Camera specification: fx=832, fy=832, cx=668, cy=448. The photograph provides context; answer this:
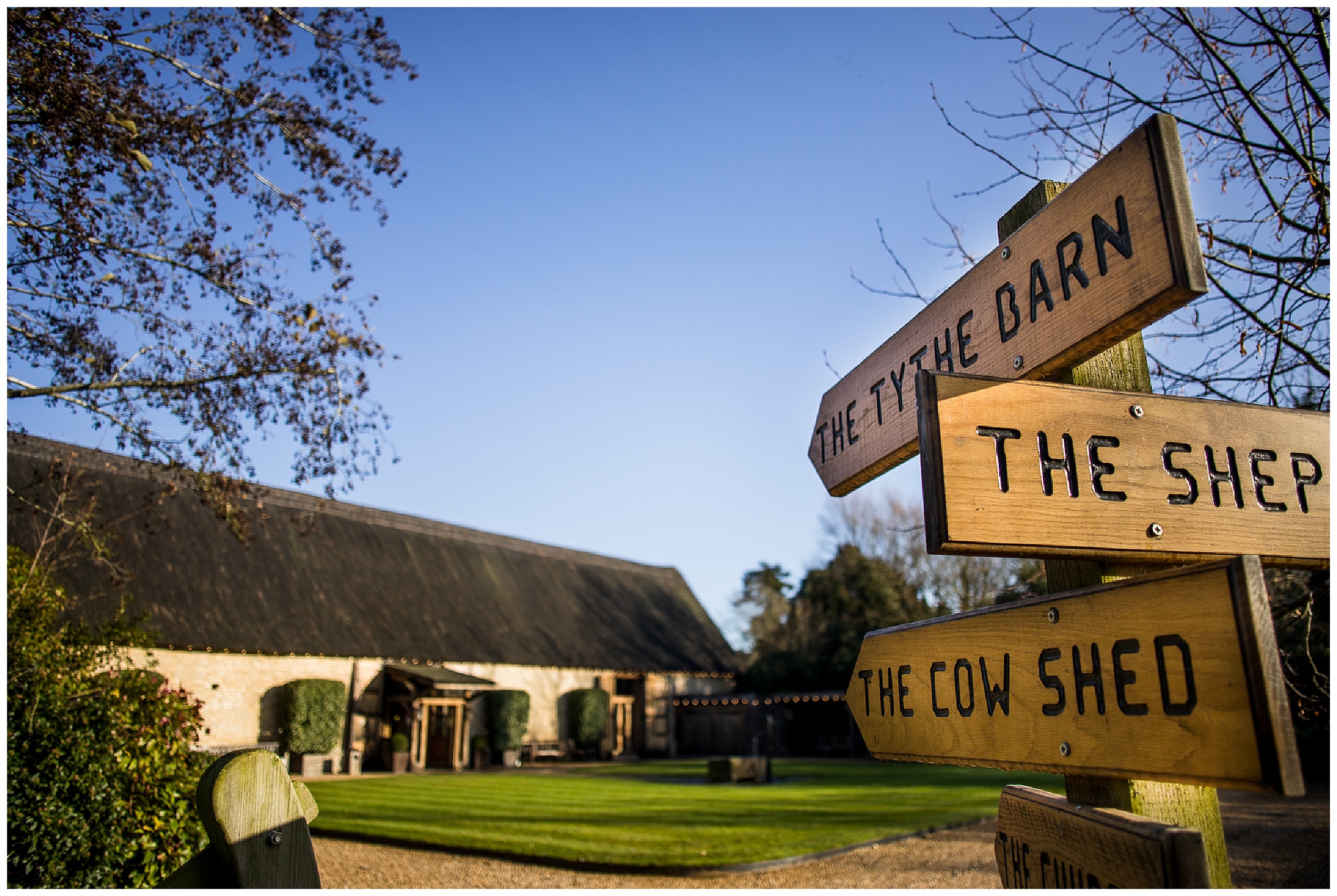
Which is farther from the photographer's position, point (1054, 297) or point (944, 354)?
point (944, 354)

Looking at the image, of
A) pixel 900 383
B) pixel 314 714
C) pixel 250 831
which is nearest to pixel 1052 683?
pixel 900 383

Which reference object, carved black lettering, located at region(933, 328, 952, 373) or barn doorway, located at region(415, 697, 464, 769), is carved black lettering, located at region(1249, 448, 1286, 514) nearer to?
carved black lettering, located at region(933, 328, 952, 373)

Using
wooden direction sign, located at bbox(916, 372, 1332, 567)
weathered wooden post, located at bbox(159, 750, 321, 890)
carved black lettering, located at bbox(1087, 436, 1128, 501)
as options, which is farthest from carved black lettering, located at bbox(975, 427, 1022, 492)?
weathered wooden post, located at bbox(159, 750, 321, 890)

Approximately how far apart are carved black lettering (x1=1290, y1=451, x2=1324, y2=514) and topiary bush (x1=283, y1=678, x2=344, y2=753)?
2234cm

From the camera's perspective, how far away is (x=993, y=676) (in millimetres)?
1715

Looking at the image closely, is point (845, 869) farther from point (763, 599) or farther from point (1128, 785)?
point (763, 599)

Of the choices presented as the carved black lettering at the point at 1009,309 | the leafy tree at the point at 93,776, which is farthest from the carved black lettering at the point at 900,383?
the leafy tree at the point at 93,776

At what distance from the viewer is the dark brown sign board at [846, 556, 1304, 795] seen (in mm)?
1216

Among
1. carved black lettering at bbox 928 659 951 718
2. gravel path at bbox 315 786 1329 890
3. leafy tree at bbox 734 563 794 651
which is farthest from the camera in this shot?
leafy tree at bbox 734 563 794 651

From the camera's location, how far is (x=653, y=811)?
12188 millimetres

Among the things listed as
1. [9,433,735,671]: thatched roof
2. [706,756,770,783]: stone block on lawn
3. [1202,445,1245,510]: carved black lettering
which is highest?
[9,433,735,671]: thatched roof

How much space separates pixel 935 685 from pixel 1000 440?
0.62 metres

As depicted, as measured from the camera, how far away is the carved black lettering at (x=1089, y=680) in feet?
4.83

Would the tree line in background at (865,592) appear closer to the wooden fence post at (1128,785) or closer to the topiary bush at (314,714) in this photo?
the topiary bush at (314,714)
